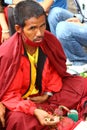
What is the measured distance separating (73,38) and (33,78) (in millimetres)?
1402

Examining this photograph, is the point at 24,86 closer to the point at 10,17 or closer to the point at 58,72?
the point at 58,72

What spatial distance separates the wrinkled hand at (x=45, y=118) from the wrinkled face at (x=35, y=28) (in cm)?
59

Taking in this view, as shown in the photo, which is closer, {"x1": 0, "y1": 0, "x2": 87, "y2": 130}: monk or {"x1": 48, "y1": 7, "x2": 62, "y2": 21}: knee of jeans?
{"x1": 0, "y1": 0, "x2": 87, "y2": 130}: monk

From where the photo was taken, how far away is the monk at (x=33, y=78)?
281 centimetres

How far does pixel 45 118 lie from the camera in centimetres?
274

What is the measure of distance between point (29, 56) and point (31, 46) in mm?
87

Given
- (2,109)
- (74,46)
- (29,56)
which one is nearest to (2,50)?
(29,56)

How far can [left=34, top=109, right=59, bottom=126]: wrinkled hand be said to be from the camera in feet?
8.91

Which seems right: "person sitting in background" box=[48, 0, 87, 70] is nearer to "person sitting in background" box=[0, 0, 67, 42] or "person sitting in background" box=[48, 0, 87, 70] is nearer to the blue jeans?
the blue jeans

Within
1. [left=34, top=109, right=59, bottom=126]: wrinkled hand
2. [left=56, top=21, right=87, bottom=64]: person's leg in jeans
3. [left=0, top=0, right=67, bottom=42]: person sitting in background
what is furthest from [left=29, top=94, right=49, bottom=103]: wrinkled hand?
[left=56, top=21, right=87, bottom=64]: person's leg in jeans

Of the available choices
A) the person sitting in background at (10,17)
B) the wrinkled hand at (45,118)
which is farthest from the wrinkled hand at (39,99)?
the person sitting in background at (10,17)

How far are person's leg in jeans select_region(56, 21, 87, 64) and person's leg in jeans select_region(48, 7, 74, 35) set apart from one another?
0.67 ft

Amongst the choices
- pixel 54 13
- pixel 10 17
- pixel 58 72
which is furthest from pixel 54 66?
pixel 54 13

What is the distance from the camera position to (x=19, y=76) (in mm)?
2994
